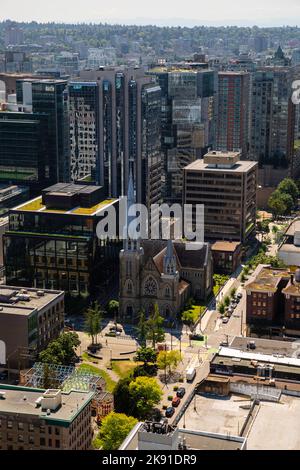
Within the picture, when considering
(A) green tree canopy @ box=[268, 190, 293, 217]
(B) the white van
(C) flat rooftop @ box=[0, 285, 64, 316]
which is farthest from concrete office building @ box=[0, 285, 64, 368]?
(A) green tree canopy @ box=[268, 190, 293, 217]

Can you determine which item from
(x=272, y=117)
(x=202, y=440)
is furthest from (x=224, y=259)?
(x=272, y=117)

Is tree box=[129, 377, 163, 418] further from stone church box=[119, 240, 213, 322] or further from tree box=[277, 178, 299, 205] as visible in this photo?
tree box=[277, 178, 299, 205]

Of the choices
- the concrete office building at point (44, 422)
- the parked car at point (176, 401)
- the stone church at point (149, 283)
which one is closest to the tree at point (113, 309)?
the stone church at point (149, 283)

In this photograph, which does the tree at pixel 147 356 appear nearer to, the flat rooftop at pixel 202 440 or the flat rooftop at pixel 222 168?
the flat rooftop at pixel 202 440

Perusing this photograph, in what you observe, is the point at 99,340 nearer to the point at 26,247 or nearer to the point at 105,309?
the point at 105,309

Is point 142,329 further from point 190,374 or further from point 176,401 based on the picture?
point 176,401

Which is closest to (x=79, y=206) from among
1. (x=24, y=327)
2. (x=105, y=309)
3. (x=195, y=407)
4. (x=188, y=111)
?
(x=105, y=309)
